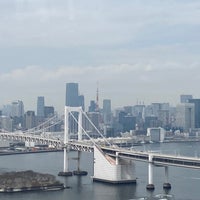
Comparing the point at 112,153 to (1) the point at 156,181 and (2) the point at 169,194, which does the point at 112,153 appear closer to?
(1) the point at 156,181

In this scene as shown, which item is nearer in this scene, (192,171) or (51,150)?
(192,171)

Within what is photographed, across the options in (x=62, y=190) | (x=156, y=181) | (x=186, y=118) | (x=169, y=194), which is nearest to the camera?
(x=169, y=194)

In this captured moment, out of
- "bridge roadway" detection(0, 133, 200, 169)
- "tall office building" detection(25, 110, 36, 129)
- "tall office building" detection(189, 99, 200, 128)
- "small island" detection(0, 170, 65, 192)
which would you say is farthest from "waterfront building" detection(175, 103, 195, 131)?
"small island" detection(0, 170, 65, 192)

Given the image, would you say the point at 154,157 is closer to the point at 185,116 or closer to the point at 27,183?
the point at 27,183

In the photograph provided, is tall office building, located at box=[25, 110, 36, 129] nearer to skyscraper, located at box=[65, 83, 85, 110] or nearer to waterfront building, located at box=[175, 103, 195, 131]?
waterfront building, located at box=[175, 103, 195, 131]

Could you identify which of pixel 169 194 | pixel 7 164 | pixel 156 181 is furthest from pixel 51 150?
pixel 169 194

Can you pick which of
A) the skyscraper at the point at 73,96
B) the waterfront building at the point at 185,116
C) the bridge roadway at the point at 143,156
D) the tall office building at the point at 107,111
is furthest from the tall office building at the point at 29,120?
the bridge roadway at the point at 143,156

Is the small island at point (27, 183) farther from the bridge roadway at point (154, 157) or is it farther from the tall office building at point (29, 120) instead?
the tall office building at point (29, 120)
